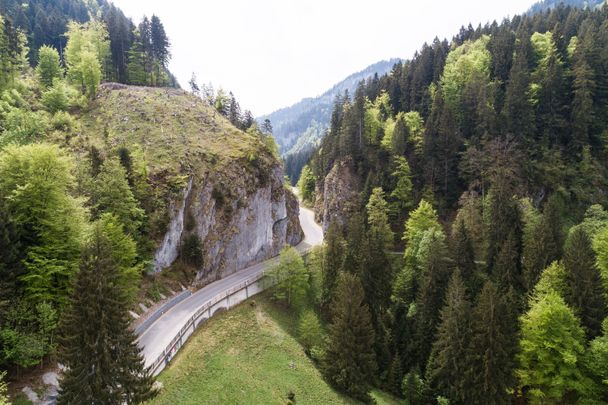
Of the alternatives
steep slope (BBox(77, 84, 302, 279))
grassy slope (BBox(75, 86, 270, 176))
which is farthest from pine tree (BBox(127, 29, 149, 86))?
steep slope (BBox(77, 84, 302, 279))

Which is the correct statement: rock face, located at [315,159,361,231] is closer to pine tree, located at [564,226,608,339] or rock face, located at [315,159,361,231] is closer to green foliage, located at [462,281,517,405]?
green foliage, located at [462,281,517,405]

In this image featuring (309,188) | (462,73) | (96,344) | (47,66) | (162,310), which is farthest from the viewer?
(309,188)

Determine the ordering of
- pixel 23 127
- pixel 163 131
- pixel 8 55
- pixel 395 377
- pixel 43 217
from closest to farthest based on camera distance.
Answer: pixel 43 217 → pixel 395 377 → pixel 23 127 → pixel 163 131 → pixel 8 55

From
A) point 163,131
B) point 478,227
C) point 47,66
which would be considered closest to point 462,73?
point 478,227

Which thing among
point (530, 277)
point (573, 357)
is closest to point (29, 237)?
point (573, 357)

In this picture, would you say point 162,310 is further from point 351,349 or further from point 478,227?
point 478,227

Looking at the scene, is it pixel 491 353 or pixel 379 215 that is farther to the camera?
pixel 379 215
